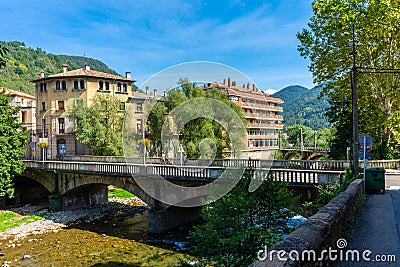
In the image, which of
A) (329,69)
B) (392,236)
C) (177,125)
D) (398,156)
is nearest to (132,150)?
(177,125)

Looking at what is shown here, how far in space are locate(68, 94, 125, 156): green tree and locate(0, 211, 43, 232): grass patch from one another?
500 inches

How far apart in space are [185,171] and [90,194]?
54.3ft

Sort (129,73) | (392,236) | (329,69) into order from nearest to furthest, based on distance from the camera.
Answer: (392,236)
(329,69)
(129,73)

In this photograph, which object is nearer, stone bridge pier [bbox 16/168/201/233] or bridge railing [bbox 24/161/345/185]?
bridge railing [bbox 24/161/345/185]

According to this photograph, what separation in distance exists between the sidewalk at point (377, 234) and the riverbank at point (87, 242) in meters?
9.68

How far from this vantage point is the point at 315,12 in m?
28.1

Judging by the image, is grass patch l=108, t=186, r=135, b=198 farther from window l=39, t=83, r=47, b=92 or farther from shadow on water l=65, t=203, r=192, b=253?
window l=39, t=83, r=47, b=92

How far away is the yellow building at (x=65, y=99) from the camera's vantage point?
161 feet

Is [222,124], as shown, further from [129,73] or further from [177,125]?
[129,73]

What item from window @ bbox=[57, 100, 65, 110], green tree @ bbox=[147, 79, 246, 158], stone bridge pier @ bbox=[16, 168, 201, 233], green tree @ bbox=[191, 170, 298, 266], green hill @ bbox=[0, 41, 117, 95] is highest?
green hill @ bbox=[0, 41, 117, 95]

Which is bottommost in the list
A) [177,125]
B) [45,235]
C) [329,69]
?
[45,235]

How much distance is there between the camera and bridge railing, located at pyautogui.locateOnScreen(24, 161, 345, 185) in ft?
49.5

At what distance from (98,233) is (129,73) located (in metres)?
34.9

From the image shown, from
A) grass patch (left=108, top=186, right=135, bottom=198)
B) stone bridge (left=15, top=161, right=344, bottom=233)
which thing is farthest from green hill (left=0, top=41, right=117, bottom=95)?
stone bridge (left=15, top=161, right=344, bottom=233)
